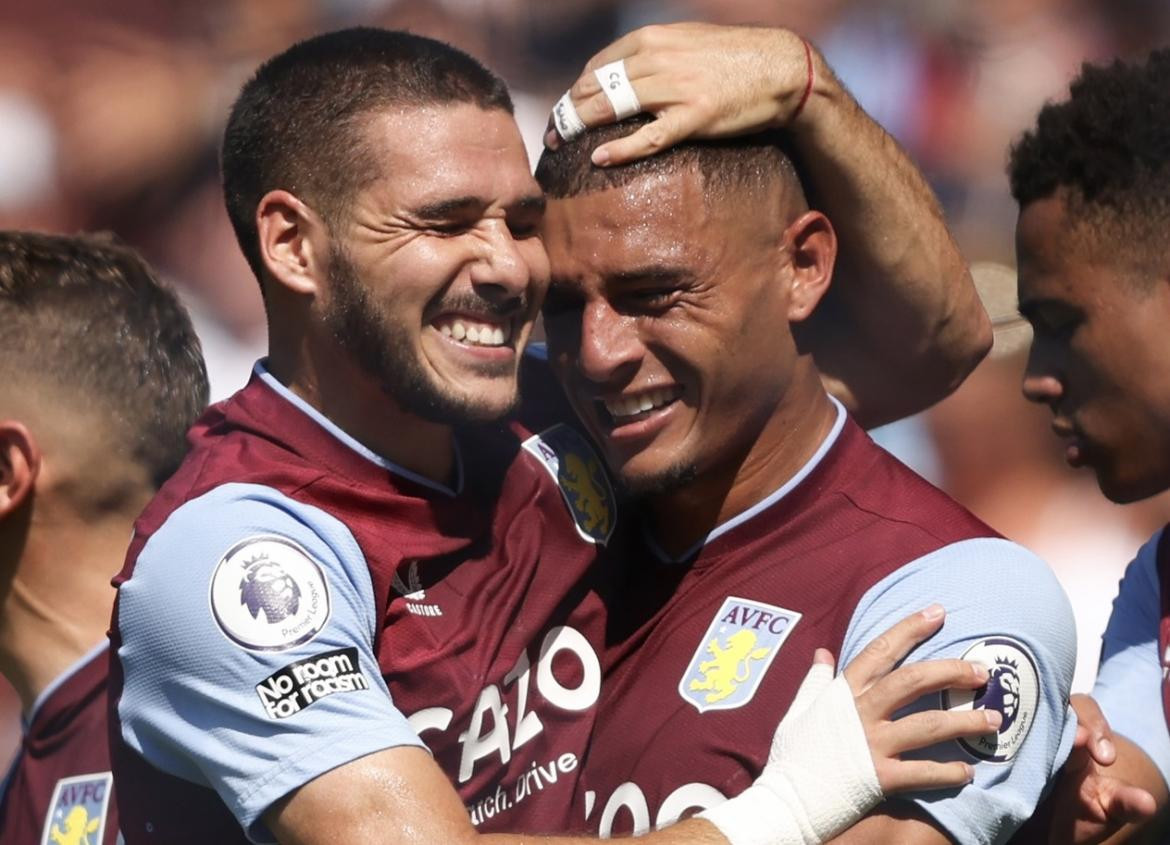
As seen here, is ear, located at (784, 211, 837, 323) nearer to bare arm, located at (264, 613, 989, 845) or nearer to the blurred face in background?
the blurred face in background

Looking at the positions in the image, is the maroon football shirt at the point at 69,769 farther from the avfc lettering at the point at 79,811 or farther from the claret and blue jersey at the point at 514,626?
the claret and blue jersey at the point at 514,626

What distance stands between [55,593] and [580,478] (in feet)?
3.46

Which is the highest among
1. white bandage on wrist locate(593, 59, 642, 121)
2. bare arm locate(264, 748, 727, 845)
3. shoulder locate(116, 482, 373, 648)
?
white bandage on wrist locate(593, 59, 642, 121)

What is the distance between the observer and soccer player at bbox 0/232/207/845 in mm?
3055

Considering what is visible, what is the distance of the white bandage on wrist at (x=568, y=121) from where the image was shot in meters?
2.76

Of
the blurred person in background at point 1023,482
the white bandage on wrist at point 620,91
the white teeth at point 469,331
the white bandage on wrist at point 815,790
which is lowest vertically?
the blurred person in background at point 1023,482

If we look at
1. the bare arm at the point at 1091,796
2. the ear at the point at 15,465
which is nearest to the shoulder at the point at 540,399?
the ear at the point at 15,465

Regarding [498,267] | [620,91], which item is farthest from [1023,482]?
[498,267]

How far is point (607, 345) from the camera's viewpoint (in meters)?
2.71

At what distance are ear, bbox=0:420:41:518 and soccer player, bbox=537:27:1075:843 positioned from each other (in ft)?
3.32

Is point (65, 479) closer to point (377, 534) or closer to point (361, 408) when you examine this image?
point (361, 408)

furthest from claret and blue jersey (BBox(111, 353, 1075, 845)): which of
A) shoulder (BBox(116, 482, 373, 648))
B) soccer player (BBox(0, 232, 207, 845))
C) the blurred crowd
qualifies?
the blurred crowd

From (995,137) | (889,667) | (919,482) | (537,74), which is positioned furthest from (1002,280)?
(889,667)

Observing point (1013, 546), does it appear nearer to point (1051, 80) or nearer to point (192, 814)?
point (192, 814)
